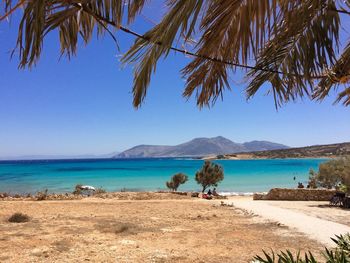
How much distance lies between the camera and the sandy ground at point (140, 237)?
7703 mm

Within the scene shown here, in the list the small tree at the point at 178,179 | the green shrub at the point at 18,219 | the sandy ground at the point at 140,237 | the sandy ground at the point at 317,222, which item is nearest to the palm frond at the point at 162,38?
the sandy ground at the point at 140,237

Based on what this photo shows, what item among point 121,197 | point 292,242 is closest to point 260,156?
point 121,197

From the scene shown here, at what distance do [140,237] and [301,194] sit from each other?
1456cm

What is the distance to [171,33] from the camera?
1700 mm

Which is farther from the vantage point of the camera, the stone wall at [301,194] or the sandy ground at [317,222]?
the stone wall at [301,194]

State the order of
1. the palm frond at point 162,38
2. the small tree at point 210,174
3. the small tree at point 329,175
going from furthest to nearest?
the small tree at point 210,174 < the small tree at point 329,175 < the palm frond at point 162,38

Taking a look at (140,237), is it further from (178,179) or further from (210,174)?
(178,179)

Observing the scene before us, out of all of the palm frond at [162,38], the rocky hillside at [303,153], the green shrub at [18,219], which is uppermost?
the rocky hillside at [303,153]

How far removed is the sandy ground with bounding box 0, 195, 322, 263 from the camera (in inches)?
303

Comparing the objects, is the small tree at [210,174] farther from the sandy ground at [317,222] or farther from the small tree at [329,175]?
the sandy ground at [317,222]

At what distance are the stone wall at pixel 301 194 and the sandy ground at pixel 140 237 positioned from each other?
796 cm

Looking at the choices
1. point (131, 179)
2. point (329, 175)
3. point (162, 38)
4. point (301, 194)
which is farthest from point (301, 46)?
point (131, 179)

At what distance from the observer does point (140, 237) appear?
31.4 ft

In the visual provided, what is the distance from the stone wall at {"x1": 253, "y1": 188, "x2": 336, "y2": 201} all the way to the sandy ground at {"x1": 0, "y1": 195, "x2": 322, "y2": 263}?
313 inches
